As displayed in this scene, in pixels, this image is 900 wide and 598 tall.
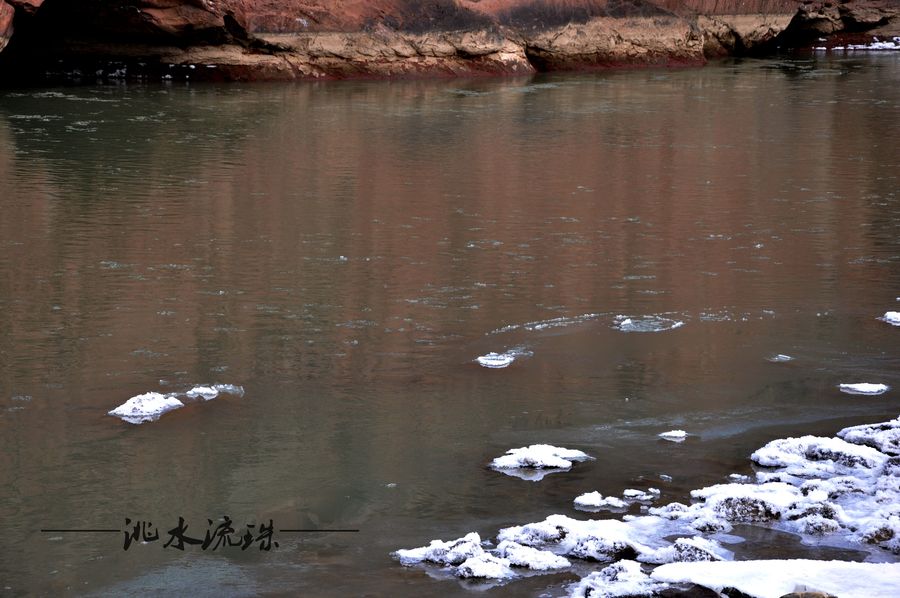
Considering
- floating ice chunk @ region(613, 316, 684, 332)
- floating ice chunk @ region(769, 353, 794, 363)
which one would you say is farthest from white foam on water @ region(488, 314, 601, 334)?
floating ice chunk @ region(769, 353, 794, 363)

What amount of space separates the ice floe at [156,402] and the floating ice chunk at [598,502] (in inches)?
69.7

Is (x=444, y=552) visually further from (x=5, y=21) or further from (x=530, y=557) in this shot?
(x=5, y=21)

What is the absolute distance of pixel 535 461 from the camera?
15.0 feet

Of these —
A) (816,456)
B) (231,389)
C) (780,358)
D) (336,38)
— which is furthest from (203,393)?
(336,38)

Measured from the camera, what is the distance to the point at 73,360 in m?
5.76

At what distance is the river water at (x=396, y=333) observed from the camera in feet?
13.7

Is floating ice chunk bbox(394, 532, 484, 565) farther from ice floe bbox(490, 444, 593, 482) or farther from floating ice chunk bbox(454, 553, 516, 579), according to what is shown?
ice floe bbox(490, 444, 593, 482)

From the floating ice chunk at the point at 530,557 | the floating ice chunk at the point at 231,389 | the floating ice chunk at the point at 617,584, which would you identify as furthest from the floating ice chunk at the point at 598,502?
the floating ice chunk at the point at 231,389

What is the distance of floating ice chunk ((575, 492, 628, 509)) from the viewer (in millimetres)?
4195

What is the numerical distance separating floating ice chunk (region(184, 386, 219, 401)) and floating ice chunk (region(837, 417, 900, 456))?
260 cm

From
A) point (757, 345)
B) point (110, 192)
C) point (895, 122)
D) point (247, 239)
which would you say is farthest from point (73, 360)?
point (895, 122)

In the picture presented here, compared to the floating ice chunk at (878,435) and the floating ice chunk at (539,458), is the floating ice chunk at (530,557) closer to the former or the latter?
the floating ice chunk at (539,458)

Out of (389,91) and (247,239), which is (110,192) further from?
(389,91)

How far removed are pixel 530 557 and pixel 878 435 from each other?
1.72m
